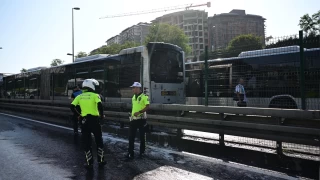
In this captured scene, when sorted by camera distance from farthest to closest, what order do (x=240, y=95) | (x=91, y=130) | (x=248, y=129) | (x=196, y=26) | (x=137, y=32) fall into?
(x=137, y=32), (x=196, y=26), (x=240, y=95), (x=248, y=129), (x=91, y=130)

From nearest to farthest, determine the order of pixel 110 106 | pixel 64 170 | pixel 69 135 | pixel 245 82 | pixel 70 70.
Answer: pixel 64 170
pixel 245 82
pixel 69 135
pixel 110 106
pixel 70 70

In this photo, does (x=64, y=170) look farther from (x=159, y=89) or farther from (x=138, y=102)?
(x=159, y=89)

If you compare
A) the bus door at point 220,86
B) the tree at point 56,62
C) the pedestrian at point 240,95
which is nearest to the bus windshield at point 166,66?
the bus door at point 220,86

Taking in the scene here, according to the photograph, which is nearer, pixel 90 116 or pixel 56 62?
pixel 90 116

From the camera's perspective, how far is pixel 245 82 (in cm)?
857

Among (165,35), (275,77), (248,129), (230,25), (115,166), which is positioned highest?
(230,25)

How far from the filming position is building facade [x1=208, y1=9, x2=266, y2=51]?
410ft

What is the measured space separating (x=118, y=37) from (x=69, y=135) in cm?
14522

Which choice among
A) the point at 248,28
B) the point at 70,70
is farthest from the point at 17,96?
the point at 248,28

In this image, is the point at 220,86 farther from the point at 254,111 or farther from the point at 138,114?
the point at 138,114

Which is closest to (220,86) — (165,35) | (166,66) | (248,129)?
(248,129)

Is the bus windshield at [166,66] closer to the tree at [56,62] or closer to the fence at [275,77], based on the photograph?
the fence at [275,77]

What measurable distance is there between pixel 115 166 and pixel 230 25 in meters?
128

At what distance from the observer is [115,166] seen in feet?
17.8
